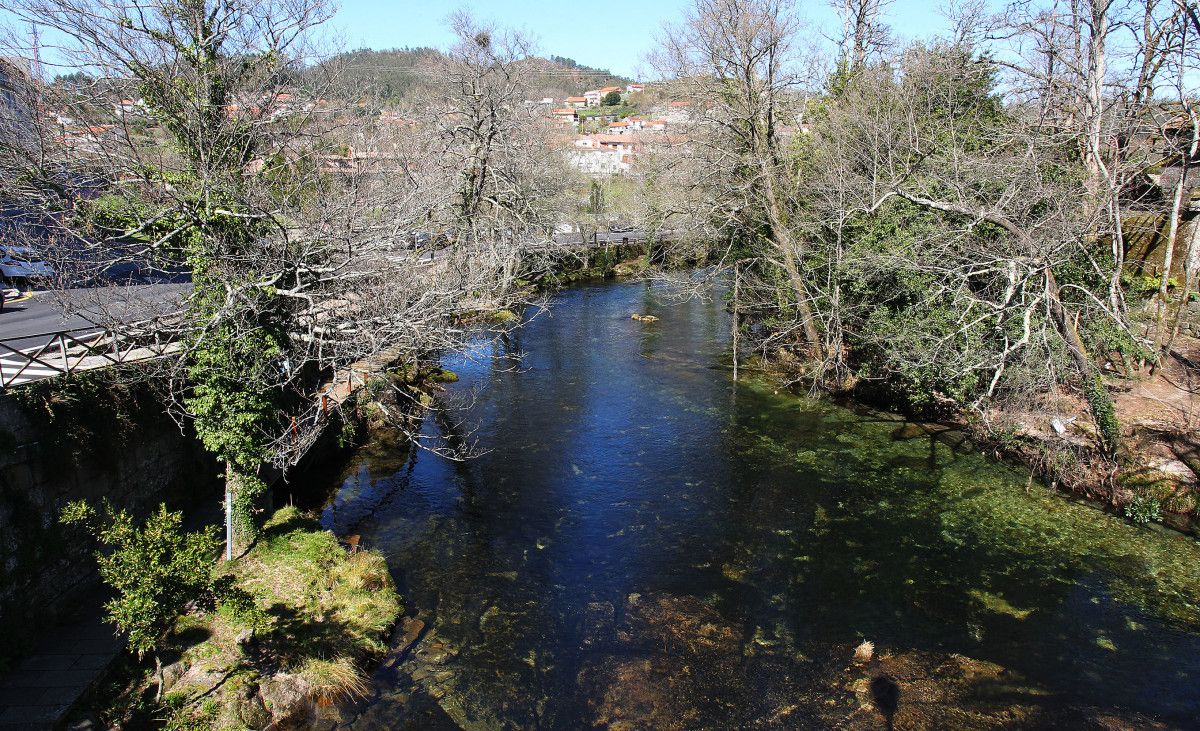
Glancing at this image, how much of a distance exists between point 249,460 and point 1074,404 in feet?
55.6

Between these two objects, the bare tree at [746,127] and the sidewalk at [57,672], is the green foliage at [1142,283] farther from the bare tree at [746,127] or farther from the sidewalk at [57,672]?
the sidewalk at [57,672]

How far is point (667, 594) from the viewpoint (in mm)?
11156

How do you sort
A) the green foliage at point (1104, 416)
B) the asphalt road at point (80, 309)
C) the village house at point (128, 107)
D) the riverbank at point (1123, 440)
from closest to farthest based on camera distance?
the village house at point (128, 107), the asphalt road at point (80, 309), the riverbank at point (1123, 440), the green foliage at point (1104, 416)

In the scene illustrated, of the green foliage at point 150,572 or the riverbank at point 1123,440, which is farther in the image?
the riverbank at point 1123,440

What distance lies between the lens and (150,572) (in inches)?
Result: 303

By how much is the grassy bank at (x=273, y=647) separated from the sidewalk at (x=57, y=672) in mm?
322

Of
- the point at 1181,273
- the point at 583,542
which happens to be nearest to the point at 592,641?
the point at 583,542

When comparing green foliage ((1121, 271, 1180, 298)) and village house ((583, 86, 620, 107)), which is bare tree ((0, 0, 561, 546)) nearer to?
green foliage ((1121, 271, 1180, 298))

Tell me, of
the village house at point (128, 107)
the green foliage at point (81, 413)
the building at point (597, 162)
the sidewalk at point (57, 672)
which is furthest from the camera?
the building at point (597, 162)

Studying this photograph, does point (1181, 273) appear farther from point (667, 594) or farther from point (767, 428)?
point (667, 594)

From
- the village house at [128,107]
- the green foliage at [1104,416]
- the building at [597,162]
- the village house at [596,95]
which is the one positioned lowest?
the green foliage at [1104,416]

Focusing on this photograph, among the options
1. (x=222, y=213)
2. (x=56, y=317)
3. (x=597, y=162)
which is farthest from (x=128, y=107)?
(x=597, y=162)

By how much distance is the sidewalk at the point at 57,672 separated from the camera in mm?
7539

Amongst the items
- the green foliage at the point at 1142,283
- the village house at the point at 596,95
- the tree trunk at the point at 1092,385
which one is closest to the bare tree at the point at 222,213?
the tree trunk at the point at 1092,385
